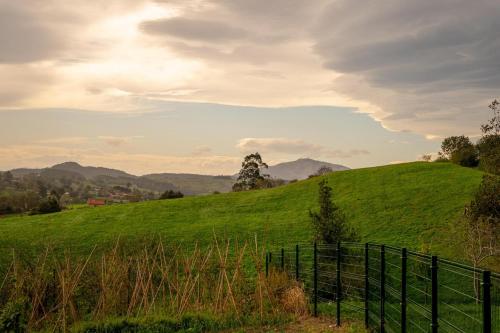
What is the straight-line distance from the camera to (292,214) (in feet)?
140

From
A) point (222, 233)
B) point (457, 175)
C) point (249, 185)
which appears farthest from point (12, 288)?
point (249, 185)

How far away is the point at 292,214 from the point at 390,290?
1262 inches

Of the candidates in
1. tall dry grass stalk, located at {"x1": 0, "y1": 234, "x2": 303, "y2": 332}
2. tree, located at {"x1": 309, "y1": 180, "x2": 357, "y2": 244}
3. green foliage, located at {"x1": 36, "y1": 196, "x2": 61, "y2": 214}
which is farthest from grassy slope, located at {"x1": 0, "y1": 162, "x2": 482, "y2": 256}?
tall dry grass stalk, located at {"x1": 0, "y1": 234, "x2": 303, "y2": 332}

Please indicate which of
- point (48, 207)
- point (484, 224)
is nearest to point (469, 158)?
point (484, 224)

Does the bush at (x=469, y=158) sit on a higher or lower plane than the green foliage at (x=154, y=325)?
higher

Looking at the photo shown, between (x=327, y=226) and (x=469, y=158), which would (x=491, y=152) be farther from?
(x=469, y=158)

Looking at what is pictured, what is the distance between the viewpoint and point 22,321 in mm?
12312

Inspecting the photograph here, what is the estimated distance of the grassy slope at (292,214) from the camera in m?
36.7

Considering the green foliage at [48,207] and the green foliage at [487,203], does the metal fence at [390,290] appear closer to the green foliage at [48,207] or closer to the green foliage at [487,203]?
the green foliage at [487,203]

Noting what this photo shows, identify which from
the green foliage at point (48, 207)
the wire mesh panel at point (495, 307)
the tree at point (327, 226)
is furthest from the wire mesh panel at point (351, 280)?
the green foliage at point (48, 207)

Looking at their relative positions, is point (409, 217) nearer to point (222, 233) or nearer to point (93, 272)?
point (222, 233)

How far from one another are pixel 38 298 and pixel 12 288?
1.47 metres

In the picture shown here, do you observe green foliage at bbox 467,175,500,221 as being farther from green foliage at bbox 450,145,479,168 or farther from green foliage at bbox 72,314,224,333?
green foliage at bbox 450,145,479,168

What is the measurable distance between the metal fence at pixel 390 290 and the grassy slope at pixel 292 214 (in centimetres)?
626
